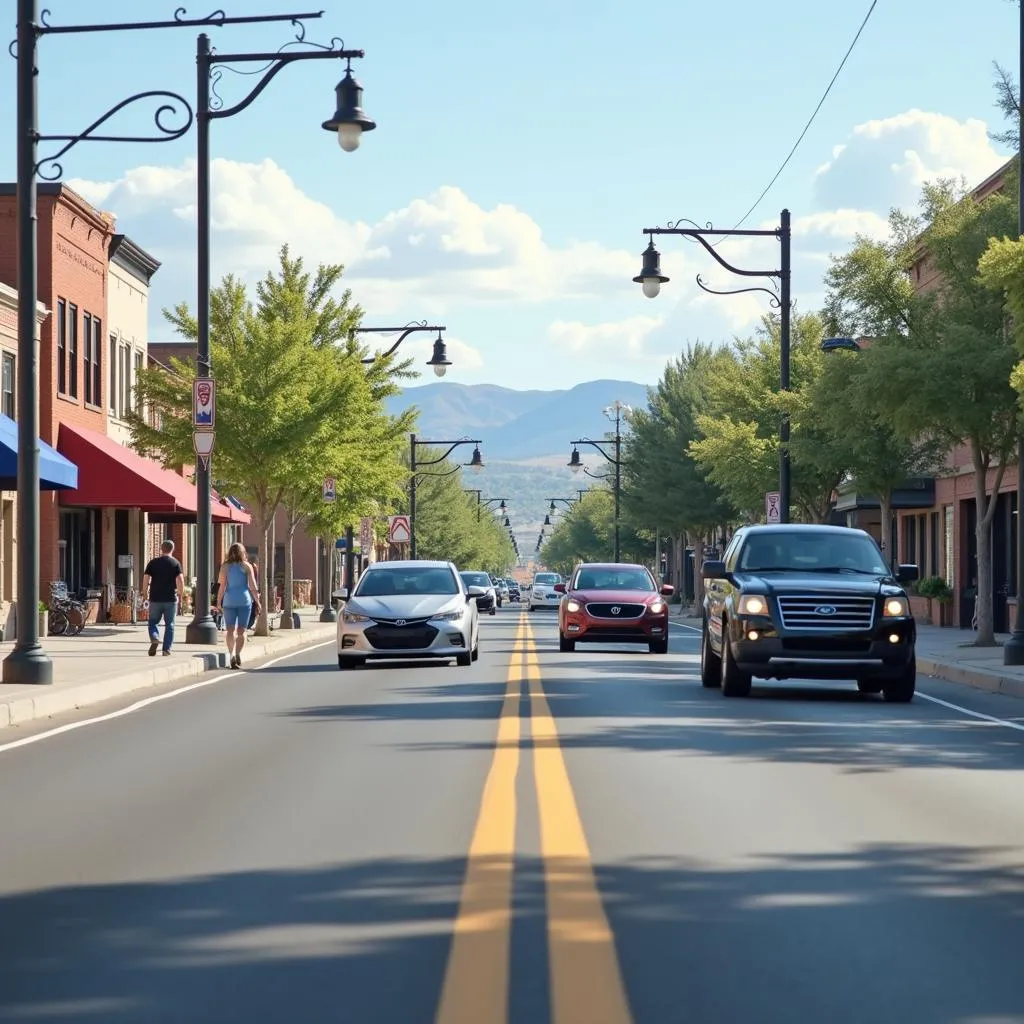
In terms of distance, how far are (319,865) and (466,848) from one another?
0.77 m

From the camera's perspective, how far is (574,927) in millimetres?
6910

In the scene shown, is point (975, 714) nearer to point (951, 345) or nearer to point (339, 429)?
point (951, 345)

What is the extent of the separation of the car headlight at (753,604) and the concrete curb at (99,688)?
21.8 feet

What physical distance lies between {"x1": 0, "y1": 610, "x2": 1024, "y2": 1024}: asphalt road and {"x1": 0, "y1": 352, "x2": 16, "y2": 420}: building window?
69.8ft

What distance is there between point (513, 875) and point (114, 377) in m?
40.1

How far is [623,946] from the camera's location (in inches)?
261

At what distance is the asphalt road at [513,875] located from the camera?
5.95 m

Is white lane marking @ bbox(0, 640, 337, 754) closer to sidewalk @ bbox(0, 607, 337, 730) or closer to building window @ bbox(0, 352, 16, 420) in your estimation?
sidewalk @ bbox(0, 607, 337, 730)

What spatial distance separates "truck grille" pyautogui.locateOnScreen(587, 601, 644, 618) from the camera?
32.0 meters

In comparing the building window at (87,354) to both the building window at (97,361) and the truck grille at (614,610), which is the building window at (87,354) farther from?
the truck grille at (614,610)

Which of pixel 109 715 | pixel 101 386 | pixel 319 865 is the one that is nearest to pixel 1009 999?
pixel 319 865

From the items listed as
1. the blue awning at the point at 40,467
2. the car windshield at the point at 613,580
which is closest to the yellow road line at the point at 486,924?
the blue awning at the point at 40,467

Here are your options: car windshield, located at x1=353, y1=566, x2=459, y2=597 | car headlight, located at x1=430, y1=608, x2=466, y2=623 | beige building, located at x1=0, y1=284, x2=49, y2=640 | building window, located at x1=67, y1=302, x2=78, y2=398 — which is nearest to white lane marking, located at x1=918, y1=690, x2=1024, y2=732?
car headlight, located at x1=430, y1=608, x2=466, y2=623

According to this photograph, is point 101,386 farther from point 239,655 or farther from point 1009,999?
point 1009,999
